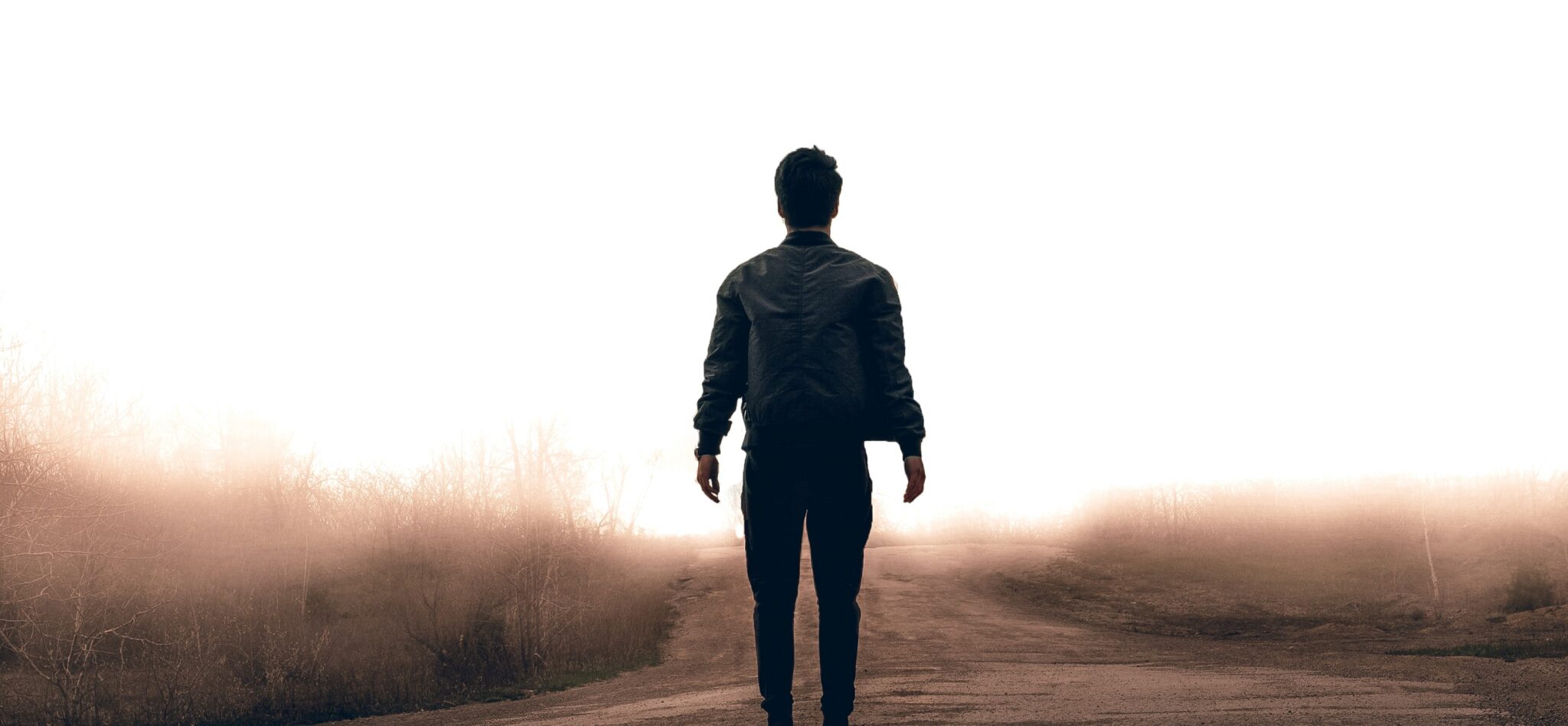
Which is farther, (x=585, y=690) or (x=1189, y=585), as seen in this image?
(x=1189, y=585)

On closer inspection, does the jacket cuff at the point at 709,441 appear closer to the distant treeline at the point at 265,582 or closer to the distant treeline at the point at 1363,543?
Result: the distant treeline at the point at 265,582

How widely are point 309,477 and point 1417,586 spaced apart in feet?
93.0

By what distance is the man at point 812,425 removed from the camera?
3.99m

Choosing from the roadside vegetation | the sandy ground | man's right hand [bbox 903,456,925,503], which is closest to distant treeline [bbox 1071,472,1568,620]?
the roadside vegetation

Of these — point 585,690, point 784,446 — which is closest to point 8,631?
point 585,690

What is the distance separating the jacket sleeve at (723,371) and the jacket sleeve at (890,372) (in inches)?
20.9

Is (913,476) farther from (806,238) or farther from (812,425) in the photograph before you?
(806,238)

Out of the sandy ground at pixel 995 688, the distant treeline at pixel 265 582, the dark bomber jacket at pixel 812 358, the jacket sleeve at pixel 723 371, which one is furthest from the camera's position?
the distant treeline at pixel 265 582

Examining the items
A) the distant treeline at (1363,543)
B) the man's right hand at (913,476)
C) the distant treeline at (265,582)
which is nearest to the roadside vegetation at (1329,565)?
the distant treeline at (1363,543)

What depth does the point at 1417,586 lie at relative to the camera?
22484mm

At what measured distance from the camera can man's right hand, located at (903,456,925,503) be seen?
4.06 m

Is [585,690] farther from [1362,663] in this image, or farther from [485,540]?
[485,540]

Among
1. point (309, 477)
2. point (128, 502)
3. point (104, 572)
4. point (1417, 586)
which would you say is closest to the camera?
point (104, 572)

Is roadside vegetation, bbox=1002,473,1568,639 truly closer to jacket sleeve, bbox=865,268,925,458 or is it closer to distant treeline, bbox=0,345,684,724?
distant treeline, bbox=0,345,684,724
